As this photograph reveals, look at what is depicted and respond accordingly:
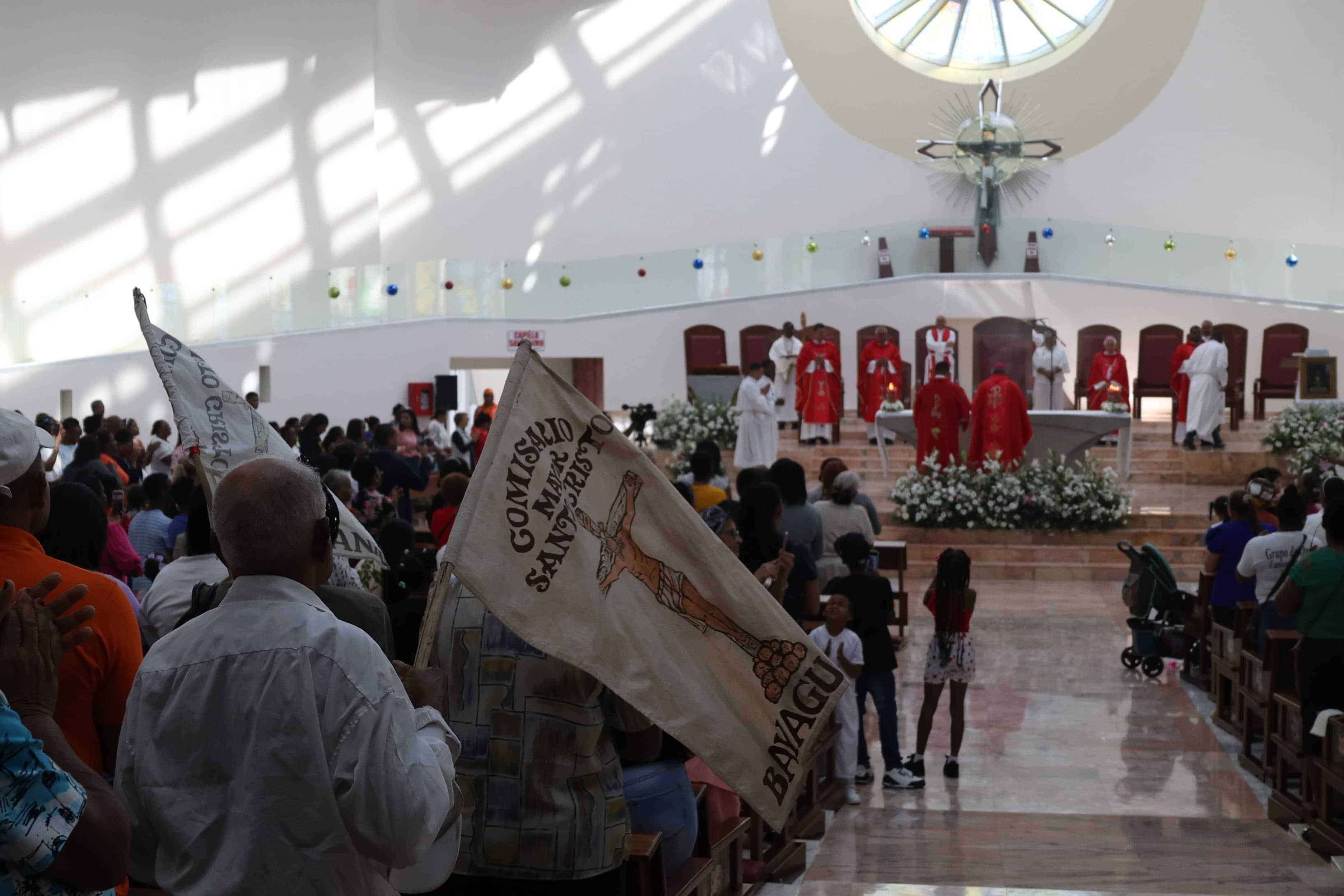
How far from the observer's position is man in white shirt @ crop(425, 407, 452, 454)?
1502cm

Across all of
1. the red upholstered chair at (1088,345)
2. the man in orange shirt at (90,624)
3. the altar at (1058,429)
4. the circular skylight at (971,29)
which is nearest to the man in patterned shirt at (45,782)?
the man in orange shirt at (90,624)

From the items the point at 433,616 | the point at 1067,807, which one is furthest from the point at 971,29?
the point at 433,616

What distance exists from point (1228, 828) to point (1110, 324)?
56.5 ft

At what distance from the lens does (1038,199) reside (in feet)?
74.4

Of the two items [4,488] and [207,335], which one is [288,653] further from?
[207,335]

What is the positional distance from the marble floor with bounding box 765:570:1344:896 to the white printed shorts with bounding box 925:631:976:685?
486mm

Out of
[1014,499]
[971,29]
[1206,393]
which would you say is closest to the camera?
[1014,499]

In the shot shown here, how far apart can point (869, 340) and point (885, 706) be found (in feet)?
47.4

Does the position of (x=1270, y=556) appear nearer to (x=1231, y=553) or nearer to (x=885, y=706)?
(x=1231, y=553)

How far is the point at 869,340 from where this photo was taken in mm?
20562

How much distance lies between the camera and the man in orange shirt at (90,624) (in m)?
2.39

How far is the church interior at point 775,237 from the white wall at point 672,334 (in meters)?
0.05

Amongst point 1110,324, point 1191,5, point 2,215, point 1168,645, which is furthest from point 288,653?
point 1191,5

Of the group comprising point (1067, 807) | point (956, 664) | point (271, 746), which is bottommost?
point (1067, 807)
